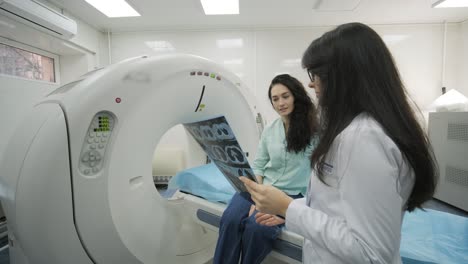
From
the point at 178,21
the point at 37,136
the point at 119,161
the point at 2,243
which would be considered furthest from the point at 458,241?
the point at 178,21

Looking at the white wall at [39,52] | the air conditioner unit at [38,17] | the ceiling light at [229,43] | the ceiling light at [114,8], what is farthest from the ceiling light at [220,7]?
the white wall at [39,52]

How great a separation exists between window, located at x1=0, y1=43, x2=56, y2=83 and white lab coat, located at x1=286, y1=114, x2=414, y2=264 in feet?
10.1

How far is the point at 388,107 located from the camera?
0.53 m

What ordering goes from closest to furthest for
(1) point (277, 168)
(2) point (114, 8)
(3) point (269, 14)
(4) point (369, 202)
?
1. (4) point (369, 202)
2. (1) point (277, 168)
3. (2) point (114, 8)
4. (3) point (269, 14)

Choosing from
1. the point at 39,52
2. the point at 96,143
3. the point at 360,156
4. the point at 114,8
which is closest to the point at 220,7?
the point at 114,8

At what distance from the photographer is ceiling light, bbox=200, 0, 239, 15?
2637mm

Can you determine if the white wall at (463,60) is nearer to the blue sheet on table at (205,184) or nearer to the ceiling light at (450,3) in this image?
the ceiling light at (450,3)

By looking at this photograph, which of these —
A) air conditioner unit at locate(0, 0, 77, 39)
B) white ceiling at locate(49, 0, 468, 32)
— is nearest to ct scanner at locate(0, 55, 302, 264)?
air conditioner unit at locate(0, 0, 77, 39)

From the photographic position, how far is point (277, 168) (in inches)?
55.2

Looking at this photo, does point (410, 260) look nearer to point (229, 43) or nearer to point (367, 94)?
point (367, 94)

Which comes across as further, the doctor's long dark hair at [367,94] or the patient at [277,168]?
the patient at [277,168]

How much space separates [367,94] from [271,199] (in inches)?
13.4

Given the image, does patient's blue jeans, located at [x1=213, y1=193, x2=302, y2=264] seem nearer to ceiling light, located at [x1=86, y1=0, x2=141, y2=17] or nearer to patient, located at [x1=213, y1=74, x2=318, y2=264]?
patient, located at [x1=213, y1=74, x2=318, y2=264]

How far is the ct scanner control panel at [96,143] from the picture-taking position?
97 centimetres
